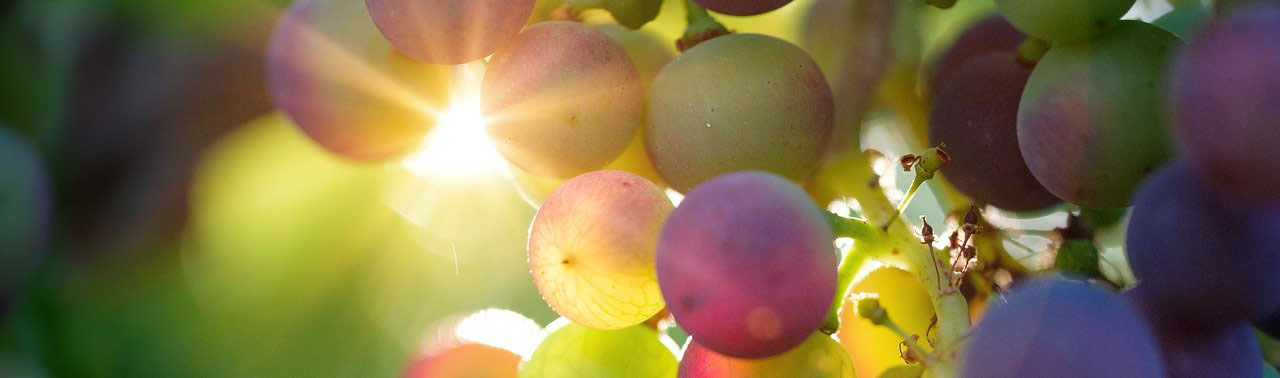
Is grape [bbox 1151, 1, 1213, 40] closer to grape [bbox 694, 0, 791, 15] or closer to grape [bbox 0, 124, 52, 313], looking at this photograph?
grape [bbox 694, 0, 791, 15]

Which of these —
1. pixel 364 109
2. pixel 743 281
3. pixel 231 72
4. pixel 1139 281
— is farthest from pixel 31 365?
pixel 1139 281

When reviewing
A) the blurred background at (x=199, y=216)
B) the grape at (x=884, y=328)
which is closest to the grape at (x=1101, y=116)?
the grape at (x=884, y=328)

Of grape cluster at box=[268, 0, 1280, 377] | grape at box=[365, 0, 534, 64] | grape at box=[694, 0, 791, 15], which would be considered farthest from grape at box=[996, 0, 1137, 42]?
grape at box=[365, 0, 534, 64]

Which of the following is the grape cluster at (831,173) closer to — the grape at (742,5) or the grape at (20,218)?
the grape at (742,5)

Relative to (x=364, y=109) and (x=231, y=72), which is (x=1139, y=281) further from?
(x=231, y=72)

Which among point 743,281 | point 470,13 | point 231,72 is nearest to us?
point 743,281

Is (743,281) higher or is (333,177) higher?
(743,281)
